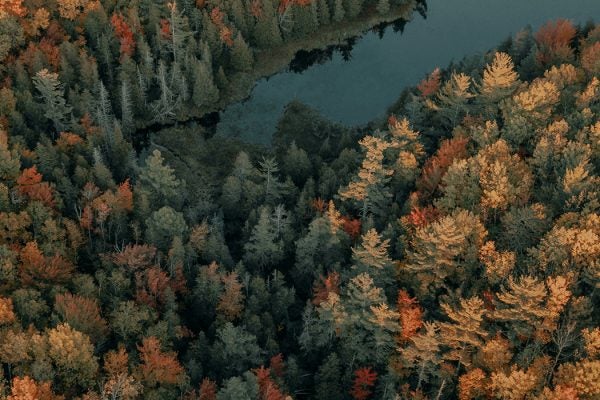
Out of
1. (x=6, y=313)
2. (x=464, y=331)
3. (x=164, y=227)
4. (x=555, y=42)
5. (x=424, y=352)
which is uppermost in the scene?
(x=555, y=42)

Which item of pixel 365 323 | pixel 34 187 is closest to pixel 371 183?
pixel 365 323

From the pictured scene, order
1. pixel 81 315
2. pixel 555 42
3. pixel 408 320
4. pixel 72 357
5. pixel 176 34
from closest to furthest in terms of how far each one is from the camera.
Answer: pixel 72 357
pixel 81 315
pixel 408 320
pixel 555 42
pixel 176 34

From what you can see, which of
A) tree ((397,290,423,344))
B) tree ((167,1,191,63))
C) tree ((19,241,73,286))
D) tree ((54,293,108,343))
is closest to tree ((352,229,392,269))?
tree ((397,290,423,344))

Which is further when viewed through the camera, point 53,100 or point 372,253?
point 53,100

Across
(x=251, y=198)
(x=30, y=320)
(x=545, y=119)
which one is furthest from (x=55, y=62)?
(x=545, y=119)

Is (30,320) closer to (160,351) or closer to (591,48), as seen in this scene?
(160,351)

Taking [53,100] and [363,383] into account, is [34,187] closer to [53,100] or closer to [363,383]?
[53,100]

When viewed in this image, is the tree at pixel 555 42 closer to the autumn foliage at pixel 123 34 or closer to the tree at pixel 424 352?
the tree at pixel 424 352
